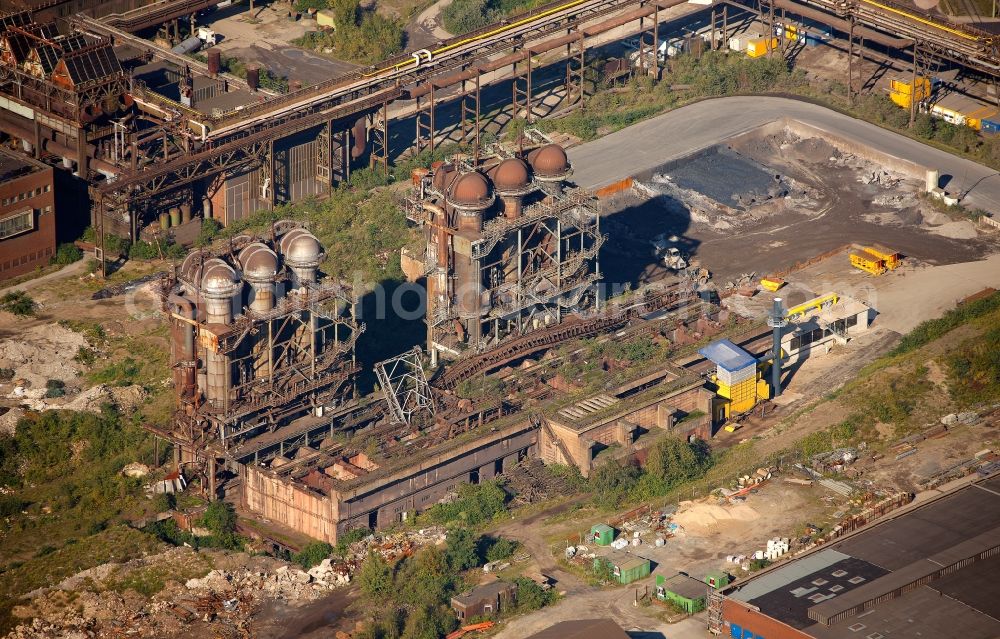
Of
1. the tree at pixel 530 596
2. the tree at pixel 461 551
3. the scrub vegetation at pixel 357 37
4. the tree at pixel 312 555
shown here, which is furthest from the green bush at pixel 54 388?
the scrub vegetation at pixel 357 37

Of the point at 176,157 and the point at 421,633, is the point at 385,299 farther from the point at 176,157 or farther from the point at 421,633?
the point at 421,633

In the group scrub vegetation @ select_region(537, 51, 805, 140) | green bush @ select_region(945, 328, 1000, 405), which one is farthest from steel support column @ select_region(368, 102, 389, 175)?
green bush @ select_region(945, 328, 1000, 405)

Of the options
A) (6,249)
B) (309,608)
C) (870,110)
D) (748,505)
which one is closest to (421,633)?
(309,608)

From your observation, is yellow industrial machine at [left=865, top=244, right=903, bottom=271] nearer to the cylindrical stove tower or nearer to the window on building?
the cylindrical stove tower

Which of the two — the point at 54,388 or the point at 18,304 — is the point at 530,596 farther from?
the point at 18,304

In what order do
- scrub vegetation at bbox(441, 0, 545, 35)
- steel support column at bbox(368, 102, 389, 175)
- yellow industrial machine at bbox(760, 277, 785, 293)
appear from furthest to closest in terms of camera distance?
scrub vegetation at bbox(441, 0, 545, 35) → steel support column at bbox(368, 102, 389, 175) → yellow industrial machine at bbox(760, 277, 785, 293)

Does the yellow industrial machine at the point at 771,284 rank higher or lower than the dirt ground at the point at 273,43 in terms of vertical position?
lower

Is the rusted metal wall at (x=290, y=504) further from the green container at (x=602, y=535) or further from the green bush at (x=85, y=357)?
the green bush at (x=85, y=357)

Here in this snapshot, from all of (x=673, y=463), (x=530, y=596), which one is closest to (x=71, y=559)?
(x=530, y=596)
